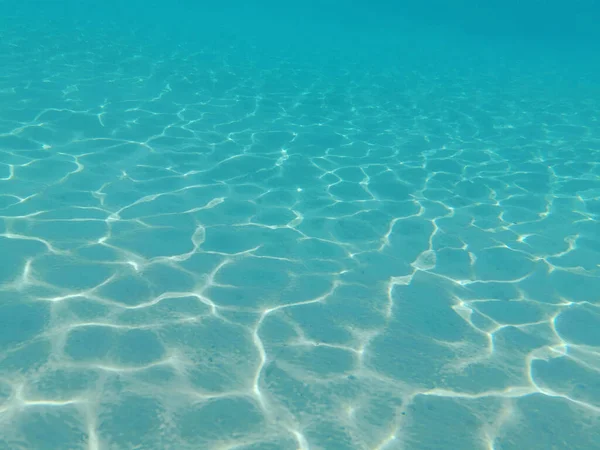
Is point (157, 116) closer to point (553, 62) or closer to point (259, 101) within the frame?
point (259, 101)

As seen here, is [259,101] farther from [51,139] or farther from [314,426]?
[314,426]

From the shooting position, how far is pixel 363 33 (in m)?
38.3

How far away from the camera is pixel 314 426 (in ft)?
12.5

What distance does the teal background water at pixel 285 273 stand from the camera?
3.91m

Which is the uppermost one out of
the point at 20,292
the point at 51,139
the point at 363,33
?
the point at 20,292

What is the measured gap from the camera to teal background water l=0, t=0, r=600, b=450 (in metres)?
3.91

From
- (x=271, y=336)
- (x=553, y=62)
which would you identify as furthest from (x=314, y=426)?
(x=553, y=62)

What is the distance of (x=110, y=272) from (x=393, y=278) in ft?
10.9

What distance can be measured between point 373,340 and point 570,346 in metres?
2.09

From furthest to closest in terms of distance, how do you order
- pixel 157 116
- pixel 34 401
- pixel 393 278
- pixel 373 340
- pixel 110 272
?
pixel 157 116
pixel 393 278
pixel 110 272
pixel 373 340
pixel 34 401

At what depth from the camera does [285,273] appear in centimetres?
592

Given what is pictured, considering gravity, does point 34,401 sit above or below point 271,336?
above

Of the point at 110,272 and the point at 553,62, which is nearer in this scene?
the point at 110,272

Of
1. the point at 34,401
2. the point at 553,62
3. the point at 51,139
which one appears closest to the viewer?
the point at 34,401
